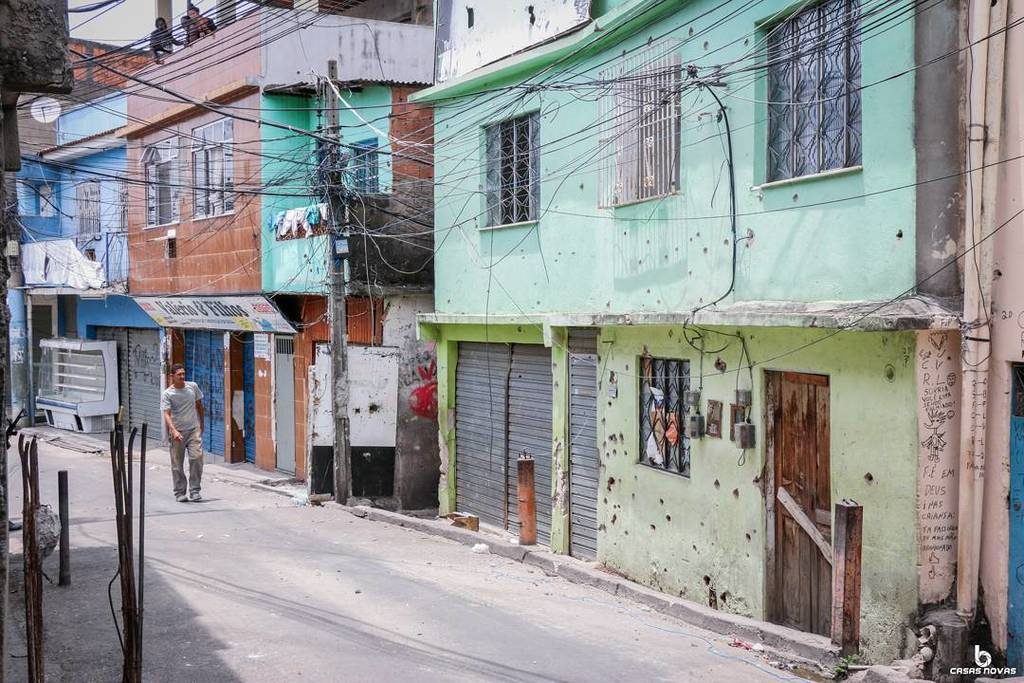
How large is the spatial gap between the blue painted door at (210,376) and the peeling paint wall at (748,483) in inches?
467

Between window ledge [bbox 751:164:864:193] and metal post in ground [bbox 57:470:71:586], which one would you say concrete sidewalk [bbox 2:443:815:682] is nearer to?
metal post in ground [bbox 57:470:71:586]

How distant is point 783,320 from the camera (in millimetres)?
8055

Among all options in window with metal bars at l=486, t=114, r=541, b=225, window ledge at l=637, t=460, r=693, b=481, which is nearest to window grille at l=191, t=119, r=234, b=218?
window with metal bars at l=486, t=114, r=541, b=225

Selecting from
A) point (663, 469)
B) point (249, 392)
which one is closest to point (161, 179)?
point (249, 392)

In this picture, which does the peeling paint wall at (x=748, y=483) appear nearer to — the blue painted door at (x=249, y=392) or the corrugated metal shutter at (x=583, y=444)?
the corrugated metal shutter at (x=583, y=444)

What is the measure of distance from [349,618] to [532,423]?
16.0 ft

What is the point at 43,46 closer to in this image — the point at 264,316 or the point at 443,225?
the point at 443,225

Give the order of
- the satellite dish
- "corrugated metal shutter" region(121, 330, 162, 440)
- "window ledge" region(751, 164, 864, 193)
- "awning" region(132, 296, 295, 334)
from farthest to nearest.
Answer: the satellite dish
"corrugated metal shutter" region(121, 330, 162, 440)
"awning" region(132, 296, 295, 334)
"window ledge" region(751, 164, 864, 193)

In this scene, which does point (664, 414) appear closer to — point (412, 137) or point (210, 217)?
point (412, 137)

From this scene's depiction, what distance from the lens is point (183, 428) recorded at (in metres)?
14.8

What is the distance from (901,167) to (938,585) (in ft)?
9.54

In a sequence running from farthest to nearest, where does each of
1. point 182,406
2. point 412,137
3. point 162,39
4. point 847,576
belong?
point 412,137 < point 162,39 < point 182,406 < point 847,576

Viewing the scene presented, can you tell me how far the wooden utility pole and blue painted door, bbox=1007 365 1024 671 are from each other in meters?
0.98

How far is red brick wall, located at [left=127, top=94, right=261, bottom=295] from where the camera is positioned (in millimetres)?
18109
